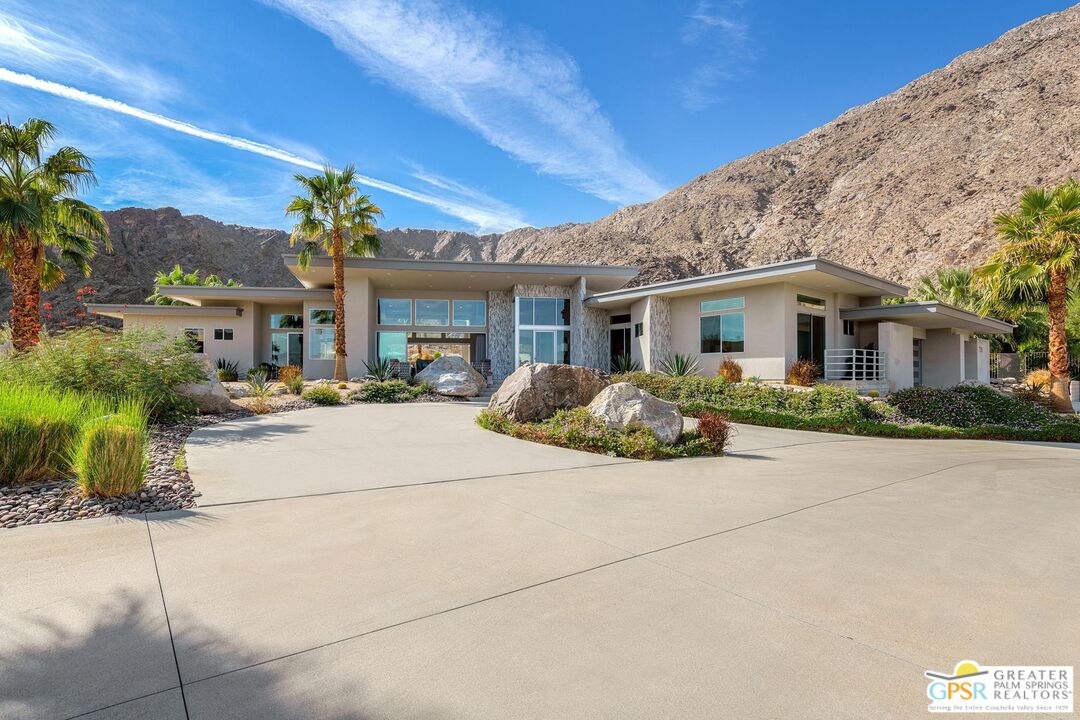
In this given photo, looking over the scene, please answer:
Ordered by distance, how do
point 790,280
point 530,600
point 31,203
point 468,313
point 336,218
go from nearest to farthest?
point 530,600 → point 31,203 → point 790,280 → point 336,218 → point 468,313

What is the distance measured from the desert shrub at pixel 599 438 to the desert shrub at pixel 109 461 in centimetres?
565

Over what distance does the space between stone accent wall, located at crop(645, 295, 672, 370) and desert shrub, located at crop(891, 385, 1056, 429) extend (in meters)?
7.79

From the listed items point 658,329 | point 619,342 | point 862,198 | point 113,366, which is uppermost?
point 862,198

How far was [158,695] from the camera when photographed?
6.77ft

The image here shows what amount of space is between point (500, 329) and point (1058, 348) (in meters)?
19.0

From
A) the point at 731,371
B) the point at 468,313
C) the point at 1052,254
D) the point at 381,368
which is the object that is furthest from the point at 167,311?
the point at 1052,254

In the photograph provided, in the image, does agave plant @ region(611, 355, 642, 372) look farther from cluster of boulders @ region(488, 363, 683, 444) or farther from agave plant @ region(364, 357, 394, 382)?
agave plant @ region(364, 357, 394, 382)

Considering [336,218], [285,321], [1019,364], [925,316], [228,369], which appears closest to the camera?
[925,316]

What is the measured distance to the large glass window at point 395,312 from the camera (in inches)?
934

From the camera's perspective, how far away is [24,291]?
13984 millimetres

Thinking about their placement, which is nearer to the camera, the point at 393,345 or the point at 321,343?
the point at 393,345

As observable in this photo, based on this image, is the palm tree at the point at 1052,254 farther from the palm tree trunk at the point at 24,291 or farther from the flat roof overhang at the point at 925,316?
the palm tree trunk at the point at 24,291

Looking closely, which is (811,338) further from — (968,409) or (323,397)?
(323,397)

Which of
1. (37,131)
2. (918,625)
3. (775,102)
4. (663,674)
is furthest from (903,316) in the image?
(775,102)
